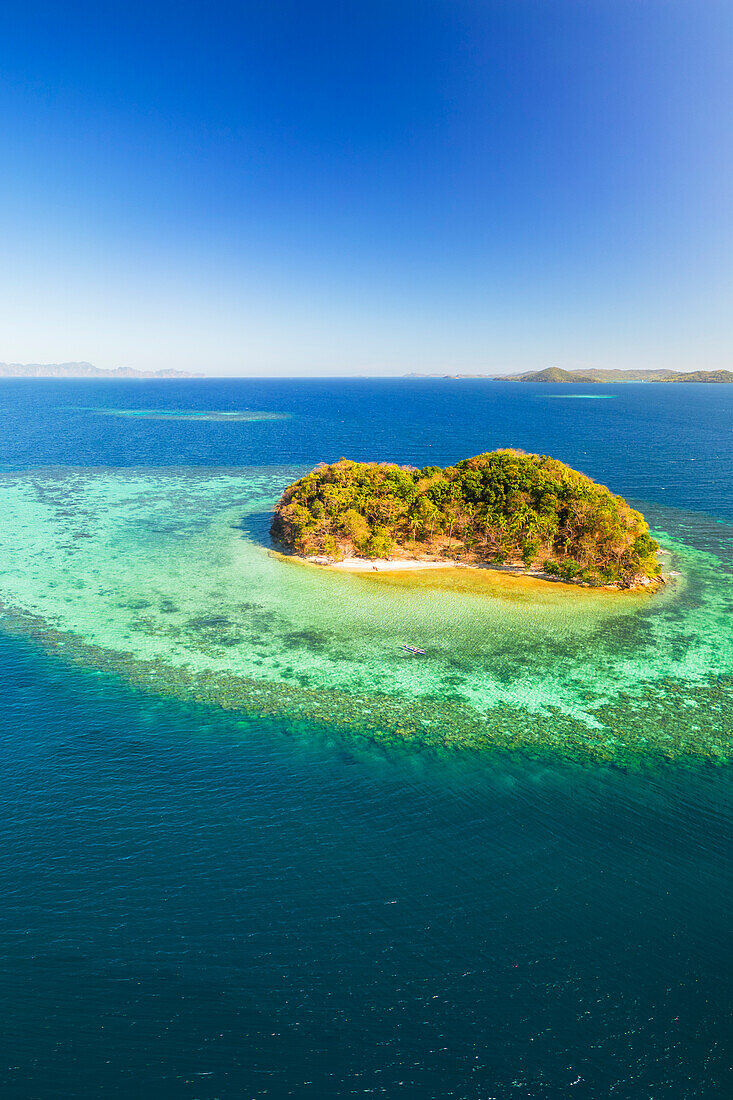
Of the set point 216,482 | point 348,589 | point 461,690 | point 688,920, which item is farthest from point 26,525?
point 688,920

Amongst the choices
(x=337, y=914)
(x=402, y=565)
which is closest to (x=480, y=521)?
(x=402, y=565)

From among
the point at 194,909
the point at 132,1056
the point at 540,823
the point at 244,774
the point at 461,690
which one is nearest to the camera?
the point at 132,1056

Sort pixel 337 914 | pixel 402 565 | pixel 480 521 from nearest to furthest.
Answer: pixel 337 914 → pixel 402 565 → pixel 480 521

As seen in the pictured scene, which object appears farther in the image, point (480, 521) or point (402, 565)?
point (480, 521)

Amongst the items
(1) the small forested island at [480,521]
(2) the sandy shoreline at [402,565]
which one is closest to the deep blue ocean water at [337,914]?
(2) the sandy shoreline at [402,565]

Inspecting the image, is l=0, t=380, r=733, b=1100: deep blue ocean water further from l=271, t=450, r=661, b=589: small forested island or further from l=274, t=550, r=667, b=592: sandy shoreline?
l=271, t=450, r=661, b=589: small forested island

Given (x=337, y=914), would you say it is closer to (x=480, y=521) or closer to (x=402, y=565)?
(x=402, y=565)

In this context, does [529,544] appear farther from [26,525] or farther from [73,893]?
[26,525]
